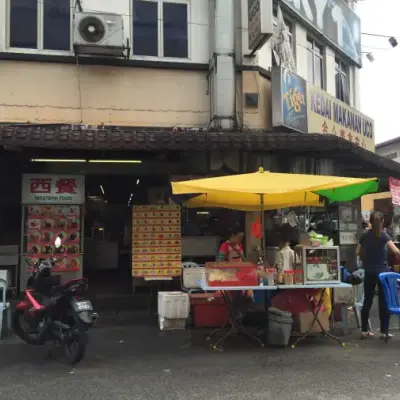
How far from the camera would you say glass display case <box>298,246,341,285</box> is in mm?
6484

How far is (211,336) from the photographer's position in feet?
23.0

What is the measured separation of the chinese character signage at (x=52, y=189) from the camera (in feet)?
29.5

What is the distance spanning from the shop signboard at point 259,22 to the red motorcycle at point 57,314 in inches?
217

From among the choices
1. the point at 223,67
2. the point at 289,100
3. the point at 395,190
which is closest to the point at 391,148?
the point at 395,190

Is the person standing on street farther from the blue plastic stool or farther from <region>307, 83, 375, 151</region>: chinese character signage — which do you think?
<region>307, 83, 375, 151</region>: chinese character signage

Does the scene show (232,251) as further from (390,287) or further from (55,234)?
(55,234)

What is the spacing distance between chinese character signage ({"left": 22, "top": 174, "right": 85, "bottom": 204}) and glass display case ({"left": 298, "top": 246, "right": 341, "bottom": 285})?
4656 millimetres

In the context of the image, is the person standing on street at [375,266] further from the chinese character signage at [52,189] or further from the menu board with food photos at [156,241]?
the chinese character signage at [52,189]

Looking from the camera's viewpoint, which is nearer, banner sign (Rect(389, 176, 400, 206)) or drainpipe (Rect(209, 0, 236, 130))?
drainpipe (Rect(209, 0, 236, 130))

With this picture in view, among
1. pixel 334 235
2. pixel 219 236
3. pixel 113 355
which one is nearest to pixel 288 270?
pixel 113 355

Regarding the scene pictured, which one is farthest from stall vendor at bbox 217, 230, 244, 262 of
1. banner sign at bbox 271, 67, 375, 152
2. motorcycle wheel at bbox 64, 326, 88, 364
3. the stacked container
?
motorcycle wheel at bbox 64, 326, 88, 364

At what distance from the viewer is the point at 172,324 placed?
7457mm

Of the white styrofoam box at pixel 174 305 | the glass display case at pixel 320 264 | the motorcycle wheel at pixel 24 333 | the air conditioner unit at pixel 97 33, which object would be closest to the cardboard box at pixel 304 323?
the glass display case at pixel 320 264

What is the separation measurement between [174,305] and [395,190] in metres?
6.09
